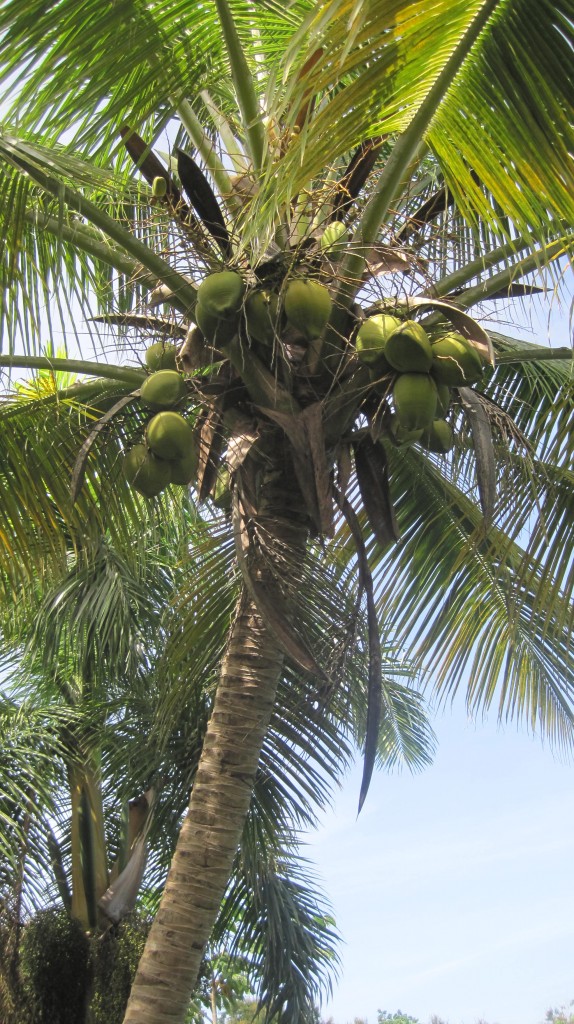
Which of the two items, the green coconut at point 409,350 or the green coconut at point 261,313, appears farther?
the green coconut at point 261,313

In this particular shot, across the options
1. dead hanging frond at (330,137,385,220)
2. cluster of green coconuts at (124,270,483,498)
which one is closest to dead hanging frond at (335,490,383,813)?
cluster of green coconuts at (124,270,483,498)

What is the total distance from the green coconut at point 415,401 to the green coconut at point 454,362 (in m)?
0.10

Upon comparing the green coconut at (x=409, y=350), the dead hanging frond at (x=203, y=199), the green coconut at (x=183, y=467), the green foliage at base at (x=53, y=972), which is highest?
the dead hanging frond at (x=203, y=199)

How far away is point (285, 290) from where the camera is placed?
2879 mm

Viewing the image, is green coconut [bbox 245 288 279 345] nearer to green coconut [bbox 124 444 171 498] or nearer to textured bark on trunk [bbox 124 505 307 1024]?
green coconut [bbox 124 444 171 498]

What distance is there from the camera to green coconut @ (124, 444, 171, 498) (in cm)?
292

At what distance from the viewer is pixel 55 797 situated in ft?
25.8

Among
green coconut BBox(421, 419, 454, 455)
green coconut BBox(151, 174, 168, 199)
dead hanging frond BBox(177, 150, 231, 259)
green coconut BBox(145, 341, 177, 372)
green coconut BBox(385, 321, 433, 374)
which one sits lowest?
green coconut BBox(385, 321, 433, 374)

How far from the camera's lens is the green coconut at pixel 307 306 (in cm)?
273

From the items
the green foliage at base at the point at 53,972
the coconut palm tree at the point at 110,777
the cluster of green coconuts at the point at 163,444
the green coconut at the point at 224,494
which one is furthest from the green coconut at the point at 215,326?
the green foliage at base at the point at 53,972

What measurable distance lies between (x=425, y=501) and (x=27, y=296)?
2.23 m

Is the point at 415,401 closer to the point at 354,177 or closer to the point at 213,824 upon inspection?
the point at 354,177

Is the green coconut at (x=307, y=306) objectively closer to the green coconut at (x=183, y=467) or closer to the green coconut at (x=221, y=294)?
the green coconut at (x=221, y=294)

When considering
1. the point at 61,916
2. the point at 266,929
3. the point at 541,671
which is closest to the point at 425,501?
the point at 541,671
